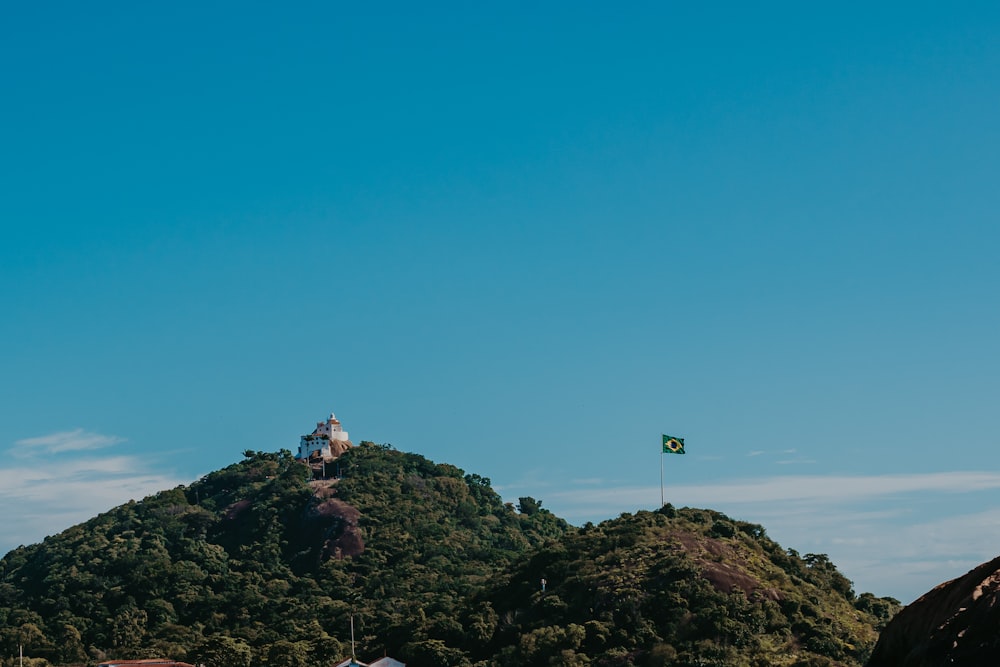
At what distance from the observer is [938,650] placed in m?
16.7

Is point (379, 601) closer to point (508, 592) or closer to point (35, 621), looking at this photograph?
point (508, 592)

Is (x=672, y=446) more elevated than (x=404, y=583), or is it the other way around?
(x=672, y=446)

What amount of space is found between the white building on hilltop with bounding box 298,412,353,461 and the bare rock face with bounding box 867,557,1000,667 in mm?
159451

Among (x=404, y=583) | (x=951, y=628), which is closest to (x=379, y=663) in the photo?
(x=404, y=583)

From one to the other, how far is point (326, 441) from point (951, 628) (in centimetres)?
16238

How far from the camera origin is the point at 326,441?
175750 millimetres

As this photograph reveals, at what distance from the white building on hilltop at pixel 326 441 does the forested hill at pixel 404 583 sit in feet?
12.8

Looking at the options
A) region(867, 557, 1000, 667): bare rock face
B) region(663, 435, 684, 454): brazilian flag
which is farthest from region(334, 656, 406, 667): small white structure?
region(867, 557, 1000, 667): bare rock face

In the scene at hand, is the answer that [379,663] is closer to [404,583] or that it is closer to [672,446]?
[672,446]

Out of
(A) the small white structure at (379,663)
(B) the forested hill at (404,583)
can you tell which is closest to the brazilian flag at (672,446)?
(B) the forested hill at (404,583)

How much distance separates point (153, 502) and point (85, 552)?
27214 mm

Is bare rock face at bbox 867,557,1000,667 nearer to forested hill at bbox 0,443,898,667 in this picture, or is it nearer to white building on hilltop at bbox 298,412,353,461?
forested hill at bbox 0,443,898,667

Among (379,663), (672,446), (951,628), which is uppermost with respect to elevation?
(672,446)

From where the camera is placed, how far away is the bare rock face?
52.6 ft
